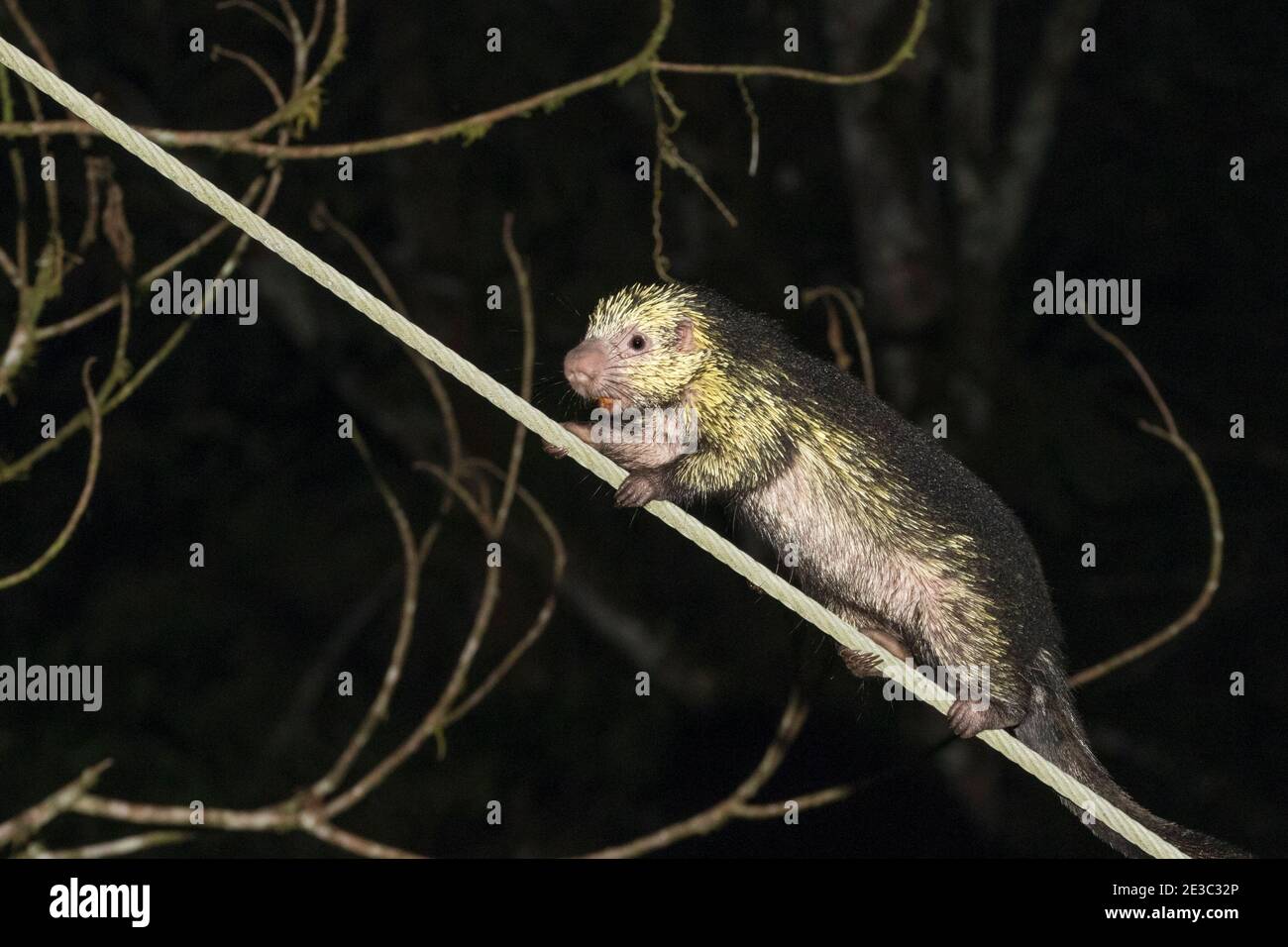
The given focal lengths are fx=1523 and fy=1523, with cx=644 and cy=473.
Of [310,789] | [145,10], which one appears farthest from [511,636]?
[310,789]

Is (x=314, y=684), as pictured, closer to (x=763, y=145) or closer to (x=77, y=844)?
(x=77, y=844)

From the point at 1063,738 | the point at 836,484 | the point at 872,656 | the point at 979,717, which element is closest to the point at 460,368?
the point at 836,484

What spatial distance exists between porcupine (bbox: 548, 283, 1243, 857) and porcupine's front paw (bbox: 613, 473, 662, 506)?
38 mm

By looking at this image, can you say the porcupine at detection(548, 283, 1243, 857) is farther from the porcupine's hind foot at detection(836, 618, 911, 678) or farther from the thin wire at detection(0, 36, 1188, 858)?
the thin wire at detection(0, 36, 1188, 858)

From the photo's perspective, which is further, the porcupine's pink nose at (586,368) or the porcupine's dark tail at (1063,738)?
the porcupine's dark tail at (1063,738)

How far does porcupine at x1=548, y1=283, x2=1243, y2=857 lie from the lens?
417 cm

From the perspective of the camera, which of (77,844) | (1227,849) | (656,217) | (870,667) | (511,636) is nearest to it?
(1227,849)

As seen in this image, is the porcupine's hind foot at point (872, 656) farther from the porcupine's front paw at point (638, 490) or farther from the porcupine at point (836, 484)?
the porcupine's front paw at point (638, 490)

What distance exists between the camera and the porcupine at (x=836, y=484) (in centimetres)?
417

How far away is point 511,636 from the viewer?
10.2 m

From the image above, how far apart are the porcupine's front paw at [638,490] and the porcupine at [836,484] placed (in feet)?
0.12

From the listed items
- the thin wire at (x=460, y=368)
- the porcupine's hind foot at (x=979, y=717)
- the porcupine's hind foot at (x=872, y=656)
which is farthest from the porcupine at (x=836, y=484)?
the thin wire at (x=460, y=368)

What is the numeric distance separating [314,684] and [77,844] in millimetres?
2387

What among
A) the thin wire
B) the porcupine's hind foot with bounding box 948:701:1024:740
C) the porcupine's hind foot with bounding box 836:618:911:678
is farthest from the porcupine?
the thin wire
